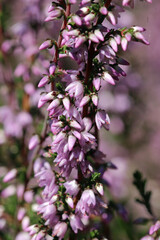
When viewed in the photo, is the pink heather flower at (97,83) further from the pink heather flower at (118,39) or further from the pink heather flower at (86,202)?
the pink heather flower at (86,202)

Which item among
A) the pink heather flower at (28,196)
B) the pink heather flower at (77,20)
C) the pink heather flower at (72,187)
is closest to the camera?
the pink heather flower at (77,20)

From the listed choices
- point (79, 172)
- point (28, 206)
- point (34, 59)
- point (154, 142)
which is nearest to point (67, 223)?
point (79, 172)

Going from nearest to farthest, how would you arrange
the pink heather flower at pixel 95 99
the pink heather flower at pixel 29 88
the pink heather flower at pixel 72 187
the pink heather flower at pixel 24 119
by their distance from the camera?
1. the pink heather flower at pixel 95 99
2. the pink heather flower at pixel 72 187
3. the pink heather flower at pixel 29 88
4. the pink heather flower at pixel 24 119

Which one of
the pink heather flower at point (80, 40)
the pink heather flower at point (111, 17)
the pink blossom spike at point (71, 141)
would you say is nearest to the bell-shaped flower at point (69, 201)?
the pink blossom spike at point (71, 141)

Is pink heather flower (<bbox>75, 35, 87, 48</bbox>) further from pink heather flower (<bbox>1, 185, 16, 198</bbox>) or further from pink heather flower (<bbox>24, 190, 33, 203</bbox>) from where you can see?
pink heather flower (<bbox>1, 185, 16, 198</bbox>)

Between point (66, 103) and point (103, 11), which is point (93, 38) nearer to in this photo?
point (103, 11)

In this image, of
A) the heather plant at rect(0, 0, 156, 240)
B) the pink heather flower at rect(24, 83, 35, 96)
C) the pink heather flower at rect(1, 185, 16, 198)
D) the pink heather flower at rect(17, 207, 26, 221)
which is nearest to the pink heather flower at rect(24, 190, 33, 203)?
the pink heather flower at rect(17, 207, 26, 221)
